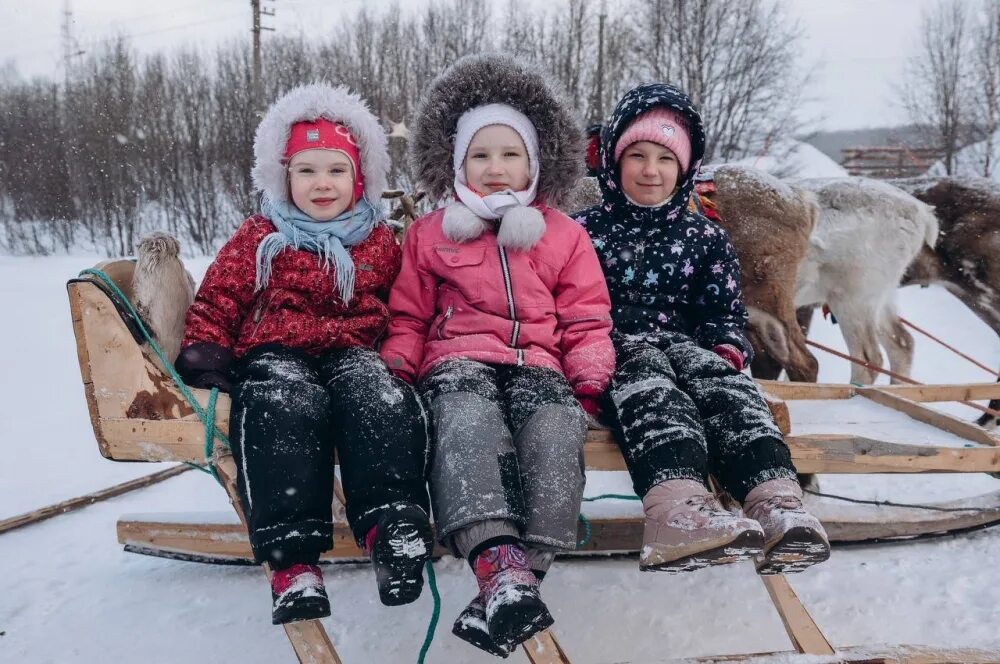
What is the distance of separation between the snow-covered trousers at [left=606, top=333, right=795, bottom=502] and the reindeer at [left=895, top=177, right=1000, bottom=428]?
173 inches

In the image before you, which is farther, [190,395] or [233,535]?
[233,535]

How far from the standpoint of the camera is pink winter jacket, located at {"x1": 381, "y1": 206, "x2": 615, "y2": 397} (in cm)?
212

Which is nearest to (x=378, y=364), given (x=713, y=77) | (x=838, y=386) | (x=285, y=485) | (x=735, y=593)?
(x=285, y=485)

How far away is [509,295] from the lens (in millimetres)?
2193

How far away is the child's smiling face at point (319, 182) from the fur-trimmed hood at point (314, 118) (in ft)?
0.21

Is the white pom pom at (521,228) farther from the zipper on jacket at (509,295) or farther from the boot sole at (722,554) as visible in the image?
the boot sole at (722,554)

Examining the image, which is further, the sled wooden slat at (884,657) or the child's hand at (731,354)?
the child's hand at (731,354)

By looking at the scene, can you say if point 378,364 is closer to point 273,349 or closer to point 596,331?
point 273,349

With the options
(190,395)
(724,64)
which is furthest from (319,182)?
(724,64)

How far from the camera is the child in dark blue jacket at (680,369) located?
164cm

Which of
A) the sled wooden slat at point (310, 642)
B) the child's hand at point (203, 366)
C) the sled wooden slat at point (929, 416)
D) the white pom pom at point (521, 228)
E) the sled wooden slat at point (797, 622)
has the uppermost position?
the white pom pom at point (521, 228)

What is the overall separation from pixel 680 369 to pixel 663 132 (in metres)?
0.90

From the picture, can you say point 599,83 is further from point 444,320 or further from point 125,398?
point 125,398

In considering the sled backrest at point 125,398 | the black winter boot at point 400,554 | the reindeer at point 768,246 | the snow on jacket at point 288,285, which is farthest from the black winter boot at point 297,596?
the reindeer at point 768,246
